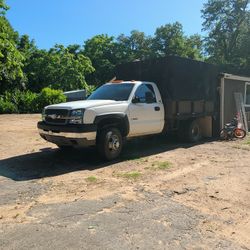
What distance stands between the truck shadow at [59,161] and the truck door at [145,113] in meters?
0.67

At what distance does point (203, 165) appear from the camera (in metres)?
8.46

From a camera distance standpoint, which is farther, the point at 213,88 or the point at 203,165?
the point at 213,88

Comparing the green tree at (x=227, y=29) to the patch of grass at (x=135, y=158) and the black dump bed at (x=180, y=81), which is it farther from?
the patch of grass at (x=135, y=158)

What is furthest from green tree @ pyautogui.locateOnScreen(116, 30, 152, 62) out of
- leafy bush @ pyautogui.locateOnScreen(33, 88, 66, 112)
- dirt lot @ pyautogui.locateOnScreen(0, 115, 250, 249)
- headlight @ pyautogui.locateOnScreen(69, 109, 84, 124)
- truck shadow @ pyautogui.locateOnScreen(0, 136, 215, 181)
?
headlight @ pyautogui.locateOnScreen(69, 109, 84, 124)

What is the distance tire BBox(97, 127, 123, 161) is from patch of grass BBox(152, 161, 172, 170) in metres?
0.99

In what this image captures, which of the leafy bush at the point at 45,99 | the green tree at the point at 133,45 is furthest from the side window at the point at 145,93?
the green tree at the point at 133,45

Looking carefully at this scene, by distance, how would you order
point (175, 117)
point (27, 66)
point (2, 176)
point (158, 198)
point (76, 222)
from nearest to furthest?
1. point (76, 222)
2. point (158, 198)
3. point (2, 176)
4. point (175, 117)
5. point (27, 66)

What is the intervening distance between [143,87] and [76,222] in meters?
5.88

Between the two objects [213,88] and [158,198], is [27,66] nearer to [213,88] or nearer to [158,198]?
[213,88]

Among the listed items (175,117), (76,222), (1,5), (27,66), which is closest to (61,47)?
(27,66)

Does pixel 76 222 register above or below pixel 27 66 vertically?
below

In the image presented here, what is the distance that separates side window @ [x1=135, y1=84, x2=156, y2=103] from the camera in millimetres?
9777

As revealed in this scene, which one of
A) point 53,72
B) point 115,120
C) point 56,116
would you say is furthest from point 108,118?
point 53,72

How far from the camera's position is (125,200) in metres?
5.79
